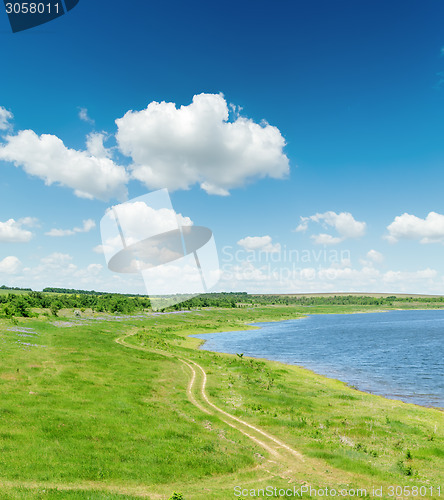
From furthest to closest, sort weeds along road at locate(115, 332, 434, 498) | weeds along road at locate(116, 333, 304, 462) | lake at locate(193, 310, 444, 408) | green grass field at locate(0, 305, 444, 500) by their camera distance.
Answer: lake at locate(193, 310, 444, 408), weeds along road at locate(116, 333, 304, 462), weeds along road at locate(115, 332, 434, 498), green grass field at locate(0, 305, 444, 500)

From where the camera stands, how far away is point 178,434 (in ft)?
94.4

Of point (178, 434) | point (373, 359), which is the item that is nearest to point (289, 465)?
point (178, 434)

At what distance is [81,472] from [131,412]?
12473 mm

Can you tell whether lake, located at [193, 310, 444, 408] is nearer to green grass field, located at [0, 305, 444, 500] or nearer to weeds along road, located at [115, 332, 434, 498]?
green grass field, located at [0, 305, 444, 500]

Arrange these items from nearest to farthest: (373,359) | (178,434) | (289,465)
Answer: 1. (289,465)
2. (178,434)
3. (373,359)

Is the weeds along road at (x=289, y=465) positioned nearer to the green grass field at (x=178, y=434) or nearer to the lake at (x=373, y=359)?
the green grass field at (x=178, y=434)

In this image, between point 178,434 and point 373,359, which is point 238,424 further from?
point 373,359

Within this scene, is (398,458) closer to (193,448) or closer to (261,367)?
(193,448)

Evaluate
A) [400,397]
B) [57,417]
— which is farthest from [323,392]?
[57,417]

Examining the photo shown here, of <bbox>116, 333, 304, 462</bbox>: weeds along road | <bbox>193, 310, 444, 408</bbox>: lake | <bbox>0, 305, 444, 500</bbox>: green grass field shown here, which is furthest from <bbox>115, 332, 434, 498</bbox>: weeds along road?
<bbox>193, 310, 444, 408</bbox>: lake

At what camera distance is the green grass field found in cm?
2106

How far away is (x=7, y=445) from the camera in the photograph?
76.5ft

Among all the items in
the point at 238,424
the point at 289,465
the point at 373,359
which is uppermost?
the point at 289,465

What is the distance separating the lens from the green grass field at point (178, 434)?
2106cm
